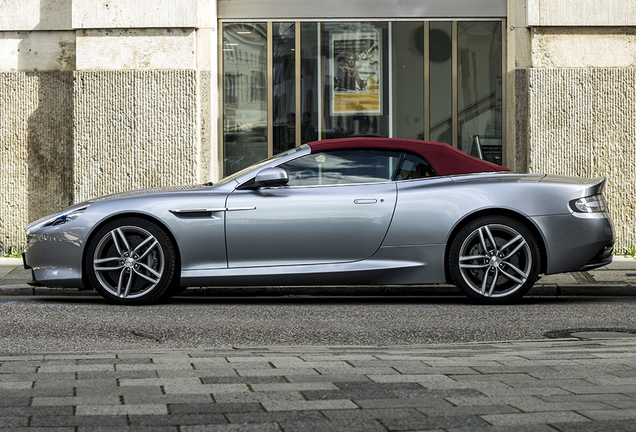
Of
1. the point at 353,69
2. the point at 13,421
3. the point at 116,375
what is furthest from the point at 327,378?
the point at 353,69

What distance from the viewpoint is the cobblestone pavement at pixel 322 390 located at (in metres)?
2.70

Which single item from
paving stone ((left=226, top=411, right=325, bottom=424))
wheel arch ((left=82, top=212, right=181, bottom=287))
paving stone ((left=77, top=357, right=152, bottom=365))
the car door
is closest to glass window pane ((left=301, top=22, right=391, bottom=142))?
the car door

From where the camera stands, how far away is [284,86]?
Answer: 12211mm

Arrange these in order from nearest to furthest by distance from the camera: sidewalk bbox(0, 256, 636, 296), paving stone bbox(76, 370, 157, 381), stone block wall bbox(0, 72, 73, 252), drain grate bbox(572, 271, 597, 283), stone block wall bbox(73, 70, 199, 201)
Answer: paving stone bbox(76, 370, 157, 381), sidewalk bbox(0, 256, 636, 296), drain grate bbox(572, 271, 597, 283), stone block wall bbox(73, 70, 199, 201), stone block wall bbox(0, 72, 73, 252)

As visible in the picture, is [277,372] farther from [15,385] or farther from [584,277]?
[584,277]

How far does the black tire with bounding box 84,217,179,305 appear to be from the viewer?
6.62m

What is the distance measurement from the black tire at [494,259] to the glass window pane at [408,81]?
5650 mm

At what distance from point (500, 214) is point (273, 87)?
627 centimetres

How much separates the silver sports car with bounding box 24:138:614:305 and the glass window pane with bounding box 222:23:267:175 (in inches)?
215

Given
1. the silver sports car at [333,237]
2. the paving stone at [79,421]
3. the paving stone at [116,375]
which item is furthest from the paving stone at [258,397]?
the silver sports car at [333,237]

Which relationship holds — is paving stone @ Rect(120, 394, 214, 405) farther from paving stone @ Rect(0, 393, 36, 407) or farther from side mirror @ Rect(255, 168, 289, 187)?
side mirror @ Rect(255, 168, 289, 187)

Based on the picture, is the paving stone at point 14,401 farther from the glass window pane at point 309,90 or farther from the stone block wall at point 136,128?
the glass window pane at point 309,90

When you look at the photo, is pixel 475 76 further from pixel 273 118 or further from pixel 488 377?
pixel 488 377

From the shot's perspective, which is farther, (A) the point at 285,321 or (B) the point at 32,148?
(B) the point at 32,148
